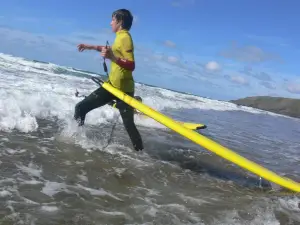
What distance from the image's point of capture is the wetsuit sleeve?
5.29m

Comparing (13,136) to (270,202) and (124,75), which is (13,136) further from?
(270,202)

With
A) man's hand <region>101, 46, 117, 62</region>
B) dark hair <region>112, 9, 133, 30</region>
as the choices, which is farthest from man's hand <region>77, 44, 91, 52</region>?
dark hair <region>112, 9, 133, 30</region>

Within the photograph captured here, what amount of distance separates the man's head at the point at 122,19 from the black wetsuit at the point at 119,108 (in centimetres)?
101

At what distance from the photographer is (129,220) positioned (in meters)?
3.34

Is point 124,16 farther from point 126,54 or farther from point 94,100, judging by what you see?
point 94,100

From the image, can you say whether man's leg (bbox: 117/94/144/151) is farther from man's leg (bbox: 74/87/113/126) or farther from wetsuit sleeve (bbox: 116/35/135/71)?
wetsuit sleeve (bbox: 116/35/135/71)

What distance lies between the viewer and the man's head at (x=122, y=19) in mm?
5398

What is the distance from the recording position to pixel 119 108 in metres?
5.69

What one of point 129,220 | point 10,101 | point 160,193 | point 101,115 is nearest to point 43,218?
point 129,220

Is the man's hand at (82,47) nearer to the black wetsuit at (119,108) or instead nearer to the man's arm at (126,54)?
the man's arm at (126,54)

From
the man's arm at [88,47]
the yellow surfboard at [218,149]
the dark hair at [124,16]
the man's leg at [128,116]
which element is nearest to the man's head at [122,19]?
the dark hair at [124,16]

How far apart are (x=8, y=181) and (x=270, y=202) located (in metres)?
3.20

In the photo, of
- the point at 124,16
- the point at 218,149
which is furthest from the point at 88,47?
the point at 218,149

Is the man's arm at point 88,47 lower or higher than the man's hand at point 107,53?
higher
